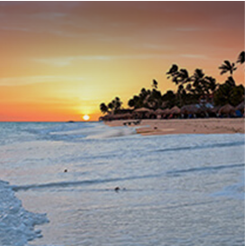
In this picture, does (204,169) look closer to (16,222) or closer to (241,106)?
(16,222)

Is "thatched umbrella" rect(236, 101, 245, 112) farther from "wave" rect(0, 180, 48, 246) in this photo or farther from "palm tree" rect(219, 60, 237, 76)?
"wave" rect(0, 180, 48, 246)

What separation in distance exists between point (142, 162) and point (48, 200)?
17.0ft

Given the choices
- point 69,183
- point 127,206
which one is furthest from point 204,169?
point 127,206

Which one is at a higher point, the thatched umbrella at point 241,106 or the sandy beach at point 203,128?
the thatched umbrella at point 241,106

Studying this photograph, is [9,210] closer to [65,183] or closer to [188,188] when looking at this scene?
[65,183]

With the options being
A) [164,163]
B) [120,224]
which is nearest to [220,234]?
[120,224]

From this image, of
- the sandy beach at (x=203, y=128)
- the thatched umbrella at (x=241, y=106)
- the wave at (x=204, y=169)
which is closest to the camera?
the wave at (x=204, y=169)

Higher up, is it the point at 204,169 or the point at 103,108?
the point at 103,108

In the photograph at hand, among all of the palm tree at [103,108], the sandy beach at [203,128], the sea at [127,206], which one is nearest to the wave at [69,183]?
the sea at [127,206]

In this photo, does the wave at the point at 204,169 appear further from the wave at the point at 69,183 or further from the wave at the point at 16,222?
the wave at the point at 16,222

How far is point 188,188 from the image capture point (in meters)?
6.64

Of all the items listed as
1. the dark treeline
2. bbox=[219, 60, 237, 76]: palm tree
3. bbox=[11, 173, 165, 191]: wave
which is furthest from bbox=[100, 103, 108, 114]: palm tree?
bbox=[11, 173, 165, 191]: wave

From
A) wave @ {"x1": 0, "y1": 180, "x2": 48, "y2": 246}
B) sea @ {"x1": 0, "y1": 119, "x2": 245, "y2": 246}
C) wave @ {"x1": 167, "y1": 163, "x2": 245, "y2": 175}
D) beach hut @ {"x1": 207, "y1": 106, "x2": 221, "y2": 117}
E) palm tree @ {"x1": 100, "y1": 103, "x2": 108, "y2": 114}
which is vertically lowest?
wave @ {"x1": 167, "y1": 163, "x2": 245, "y2": 175}

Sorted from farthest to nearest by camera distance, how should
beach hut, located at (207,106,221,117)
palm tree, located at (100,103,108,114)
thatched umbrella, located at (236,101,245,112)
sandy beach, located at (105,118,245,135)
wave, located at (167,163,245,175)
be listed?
1. palm tree, located at (100,103,108,114)
2. beach hut, located at (207,106,221,117)
3. thatched umbrella, located at (236,101,245,112)
4. sandy beach, located at (105,118,245,135)
5. wave, located at (167,163,245,175)
